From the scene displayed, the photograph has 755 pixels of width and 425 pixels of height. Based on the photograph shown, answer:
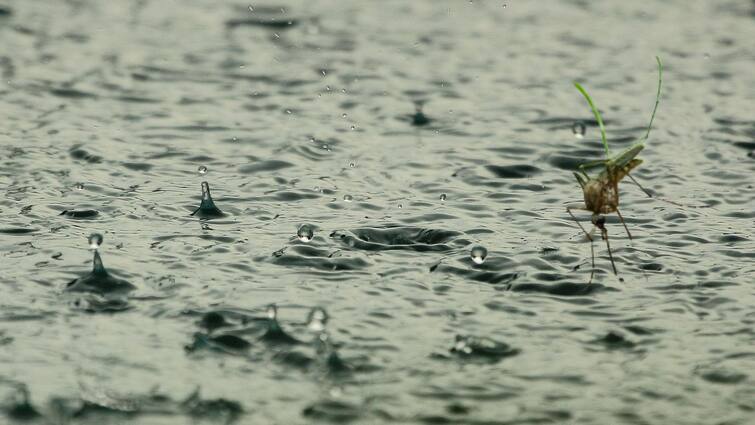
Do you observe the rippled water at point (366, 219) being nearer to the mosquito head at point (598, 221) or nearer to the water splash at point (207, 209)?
the water splash at point (207, 209)

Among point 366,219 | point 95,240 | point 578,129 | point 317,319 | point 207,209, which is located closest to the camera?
point 317,319

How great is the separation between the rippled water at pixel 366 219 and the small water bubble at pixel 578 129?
50 mm

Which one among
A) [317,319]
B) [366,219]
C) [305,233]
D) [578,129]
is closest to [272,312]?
[317,319]

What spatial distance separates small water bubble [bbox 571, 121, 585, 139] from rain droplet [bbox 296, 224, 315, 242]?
106 inches

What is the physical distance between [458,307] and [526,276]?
0.52 metres

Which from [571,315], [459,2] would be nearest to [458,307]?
[571,315]

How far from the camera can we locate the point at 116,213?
6891 mm

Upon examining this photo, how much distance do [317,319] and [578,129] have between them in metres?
3.81

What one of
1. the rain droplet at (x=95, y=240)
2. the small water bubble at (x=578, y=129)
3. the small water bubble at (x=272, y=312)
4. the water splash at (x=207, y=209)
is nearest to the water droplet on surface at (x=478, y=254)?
the small water bubble at (x=272, y=312)

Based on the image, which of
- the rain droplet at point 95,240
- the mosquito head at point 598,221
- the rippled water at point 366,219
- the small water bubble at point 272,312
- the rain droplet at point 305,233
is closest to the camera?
the rippled water at point 366,219

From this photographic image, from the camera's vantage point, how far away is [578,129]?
340 inches

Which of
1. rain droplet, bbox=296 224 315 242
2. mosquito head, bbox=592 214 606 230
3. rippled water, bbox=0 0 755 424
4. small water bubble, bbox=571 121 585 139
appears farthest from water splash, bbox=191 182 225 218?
small water bubble, bbox=571 121 585 139

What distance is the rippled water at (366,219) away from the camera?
15.9 feet

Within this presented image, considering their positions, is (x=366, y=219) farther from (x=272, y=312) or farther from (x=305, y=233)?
(x=272, y=312)
